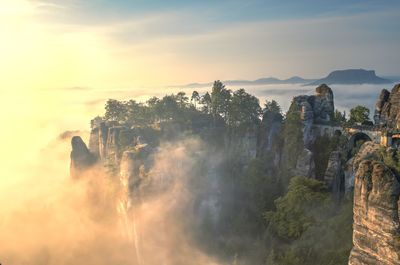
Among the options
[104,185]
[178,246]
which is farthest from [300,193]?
[104,185]

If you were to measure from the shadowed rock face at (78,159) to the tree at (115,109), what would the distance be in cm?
885

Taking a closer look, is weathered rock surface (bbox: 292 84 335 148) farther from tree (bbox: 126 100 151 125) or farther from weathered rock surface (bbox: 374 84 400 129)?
tree (bbox: 126 100 151 125)

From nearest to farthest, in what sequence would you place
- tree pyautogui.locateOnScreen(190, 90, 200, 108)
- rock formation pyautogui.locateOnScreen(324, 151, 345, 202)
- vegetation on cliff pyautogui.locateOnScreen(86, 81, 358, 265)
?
vegetation on cliff pyautogui.locateOnScreen(86, 81, 358, 265) < rock formation pyautogui.locateOnScreen(324, 151, 345, 202) < tree pyautogui.locateOnScreen(190, 90, 200, 108)

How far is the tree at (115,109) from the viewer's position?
94.4 metres

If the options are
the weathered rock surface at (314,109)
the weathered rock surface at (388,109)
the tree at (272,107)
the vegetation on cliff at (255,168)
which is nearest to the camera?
the vegetation on cliff at (255,168)

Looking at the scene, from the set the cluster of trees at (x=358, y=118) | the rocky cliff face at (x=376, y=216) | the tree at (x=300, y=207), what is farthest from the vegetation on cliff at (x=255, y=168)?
the rocky cliff face at (x=376, y=216)

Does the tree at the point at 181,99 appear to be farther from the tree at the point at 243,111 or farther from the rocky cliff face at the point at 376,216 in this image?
the rocky cliff face at the point at 376,216

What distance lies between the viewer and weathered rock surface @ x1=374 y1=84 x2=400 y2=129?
6631 cm

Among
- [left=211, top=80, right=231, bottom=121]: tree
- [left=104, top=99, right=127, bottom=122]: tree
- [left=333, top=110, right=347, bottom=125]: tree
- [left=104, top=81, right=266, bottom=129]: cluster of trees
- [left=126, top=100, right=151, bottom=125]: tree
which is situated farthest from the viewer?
[left=104, top=99, right=127, bottom=122]: tree

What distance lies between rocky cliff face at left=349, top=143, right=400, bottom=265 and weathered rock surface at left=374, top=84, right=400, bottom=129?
115ft

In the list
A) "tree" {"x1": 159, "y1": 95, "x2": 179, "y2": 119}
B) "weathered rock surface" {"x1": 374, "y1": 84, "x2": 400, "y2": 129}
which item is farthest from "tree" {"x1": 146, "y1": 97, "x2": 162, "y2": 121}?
"weathered rock surface" {"x1": 374, "y1": 84, "x2": 400, "y2": 129}

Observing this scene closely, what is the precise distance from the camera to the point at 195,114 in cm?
8475

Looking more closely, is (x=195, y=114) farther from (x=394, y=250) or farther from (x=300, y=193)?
(x=394, y=250)

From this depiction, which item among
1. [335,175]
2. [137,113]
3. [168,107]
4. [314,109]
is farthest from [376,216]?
[137,113]
